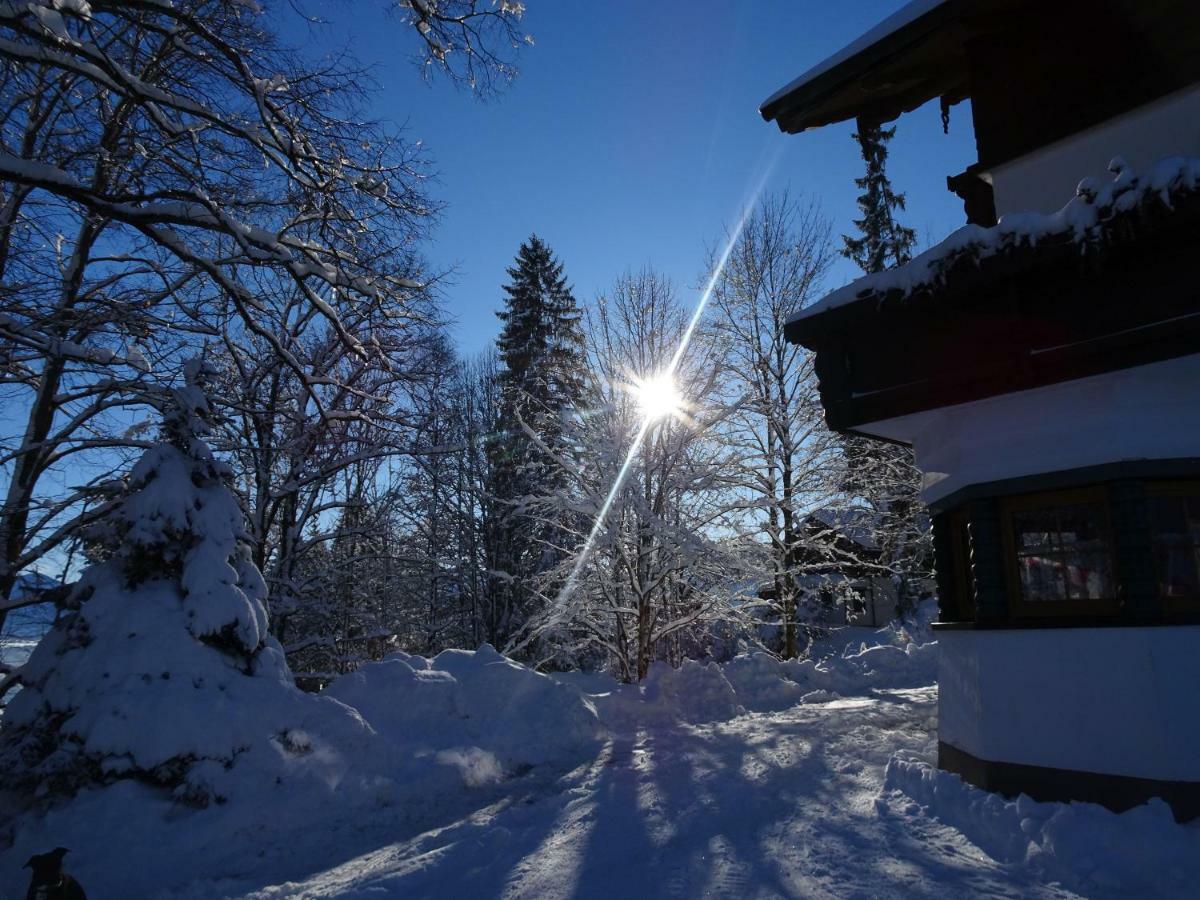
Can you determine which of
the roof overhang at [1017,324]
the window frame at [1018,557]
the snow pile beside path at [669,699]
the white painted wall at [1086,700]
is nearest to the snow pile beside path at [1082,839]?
the white painted wall at [1086,700]

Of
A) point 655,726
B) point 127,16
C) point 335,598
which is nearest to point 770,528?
point 655,726

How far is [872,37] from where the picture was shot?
23.9 ft

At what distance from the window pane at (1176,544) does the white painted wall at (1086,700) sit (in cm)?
34

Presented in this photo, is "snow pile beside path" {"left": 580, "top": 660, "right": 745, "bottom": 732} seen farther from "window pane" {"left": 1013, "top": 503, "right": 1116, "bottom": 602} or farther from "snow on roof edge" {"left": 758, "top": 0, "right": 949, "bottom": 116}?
"snow on roof edge" {"left": 758, "top": 0, "right": 949, "bottom": 116}

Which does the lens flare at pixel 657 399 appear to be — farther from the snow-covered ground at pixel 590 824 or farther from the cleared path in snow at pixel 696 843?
the cleared path in snow at pixel 696 843

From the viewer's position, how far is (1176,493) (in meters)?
5.47

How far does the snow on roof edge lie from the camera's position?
700 cm

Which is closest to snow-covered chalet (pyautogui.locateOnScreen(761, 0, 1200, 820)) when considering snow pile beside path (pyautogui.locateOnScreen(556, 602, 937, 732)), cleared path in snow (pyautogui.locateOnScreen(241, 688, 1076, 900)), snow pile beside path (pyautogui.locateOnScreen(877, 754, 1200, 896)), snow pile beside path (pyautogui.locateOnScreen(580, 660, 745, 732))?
snow pile beside path (pyautogui.locateOnScreen(877, 754, 1200, 896))

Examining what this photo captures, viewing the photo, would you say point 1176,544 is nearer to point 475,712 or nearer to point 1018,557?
point 1018,557

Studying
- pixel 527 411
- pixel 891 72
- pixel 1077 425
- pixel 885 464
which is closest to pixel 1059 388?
pixel 1077 425

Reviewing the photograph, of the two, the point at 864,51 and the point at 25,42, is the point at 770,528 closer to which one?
the point at 864,51

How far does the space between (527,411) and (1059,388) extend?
16.6m

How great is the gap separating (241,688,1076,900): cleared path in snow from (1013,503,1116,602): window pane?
2.12 meters

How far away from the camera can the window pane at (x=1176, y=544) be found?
17.6 feet
